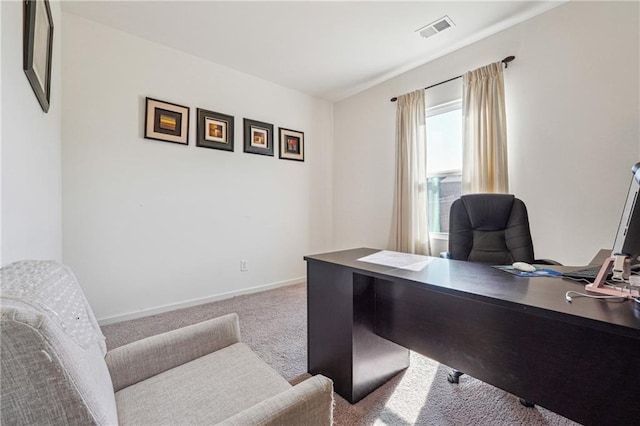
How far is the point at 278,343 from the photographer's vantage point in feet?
6.71

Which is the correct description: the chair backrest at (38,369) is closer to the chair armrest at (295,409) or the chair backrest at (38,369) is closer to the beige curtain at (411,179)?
the chair armrest at (295,409)

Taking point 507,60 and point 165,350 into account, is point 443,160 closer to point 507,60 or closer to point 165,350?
point 507,60

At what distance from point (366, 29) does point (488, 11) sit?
986 mm

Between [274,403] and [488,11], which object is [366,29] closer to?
[488,11]

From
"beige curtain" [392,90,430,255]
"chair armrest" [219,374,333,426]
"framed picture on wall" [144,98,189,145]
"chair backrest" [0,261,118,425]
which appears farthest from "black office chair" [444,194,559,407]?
"framed picture on wall" [144,98,189,145]

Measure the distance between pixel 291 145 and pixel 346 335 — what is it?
2726 mm

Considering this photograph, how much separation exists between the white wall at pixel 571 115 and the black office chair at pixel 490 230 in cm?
61

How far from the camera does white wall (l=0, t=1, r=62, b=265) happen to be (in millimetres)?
858

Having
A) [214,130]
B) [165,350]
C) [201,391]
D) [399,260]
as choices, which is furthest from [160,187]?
[399,260]

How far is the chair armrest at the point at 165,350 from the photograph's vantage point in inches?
36.8

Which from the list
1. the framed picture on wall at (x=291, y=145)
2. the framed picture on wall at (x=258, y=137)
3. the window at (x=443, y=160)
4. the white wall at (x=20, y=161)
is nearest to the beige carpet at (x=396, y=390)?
the white wall at (x=20, y=161)

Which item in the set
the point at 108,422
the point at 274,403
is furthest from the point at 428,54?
the point at 108,422

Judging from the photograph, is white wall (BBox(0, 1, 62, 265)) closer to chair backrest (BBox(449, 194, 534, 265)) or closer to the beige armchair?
the beige armchair

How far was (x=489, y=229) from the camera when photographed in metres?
1.87
